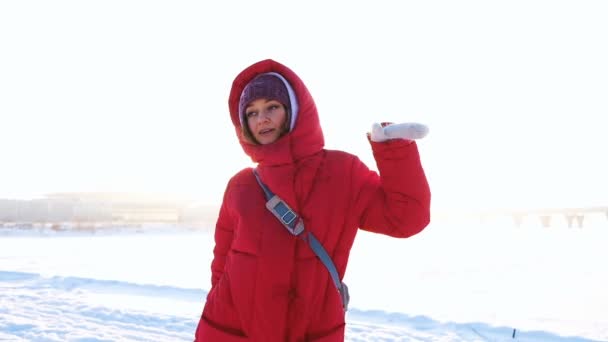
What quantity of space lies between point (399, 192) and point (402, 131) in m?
0.21

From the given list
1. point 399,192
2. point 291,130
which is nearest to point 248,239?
point 291,130

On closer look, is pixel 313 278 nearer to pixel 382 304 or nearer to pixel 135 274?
pixel 382 304

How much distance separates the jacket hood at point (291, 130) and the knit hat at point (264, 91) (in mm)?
43

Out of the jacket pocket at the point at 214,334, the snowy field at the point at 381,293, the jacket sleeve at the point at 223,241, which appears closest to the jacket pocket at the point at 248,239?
the jacket sleeve at the point at 223,241

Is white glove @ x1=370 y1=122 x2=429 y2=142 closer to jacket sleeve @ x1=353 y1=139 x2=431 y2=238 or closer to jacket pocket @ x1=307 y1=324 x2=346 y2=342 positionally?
jacket sleeve @ x1=353 y1=139 x2=431 y2=238

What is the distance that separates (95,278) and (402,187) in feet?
23.6

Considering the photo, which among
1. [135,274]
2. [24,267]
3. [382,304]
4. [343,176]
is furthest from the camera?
[24,267]

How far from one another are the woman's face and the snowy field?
11.1 feet

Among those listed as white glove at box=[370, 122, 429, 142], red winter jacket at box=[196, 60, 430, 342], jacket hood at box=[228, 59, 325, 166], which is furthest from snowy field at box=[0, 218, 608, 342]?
white glove at box=[370, 122, 429, 142]

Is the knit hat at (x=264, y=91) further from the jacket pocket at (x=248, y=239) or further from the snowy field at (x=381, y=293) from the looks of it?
the snowy field at (x=381, y=293)

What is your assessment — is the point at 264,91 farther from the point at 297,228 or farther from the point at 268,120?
the point at 297,228

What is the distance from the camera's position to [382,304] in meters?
5.94

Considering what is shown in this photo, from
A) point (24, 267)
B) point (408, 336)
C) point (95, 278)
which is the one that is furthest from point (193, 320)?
point (24, 267)

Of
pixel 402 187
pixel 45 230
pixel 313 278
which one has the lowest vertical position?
pixel 45 230
